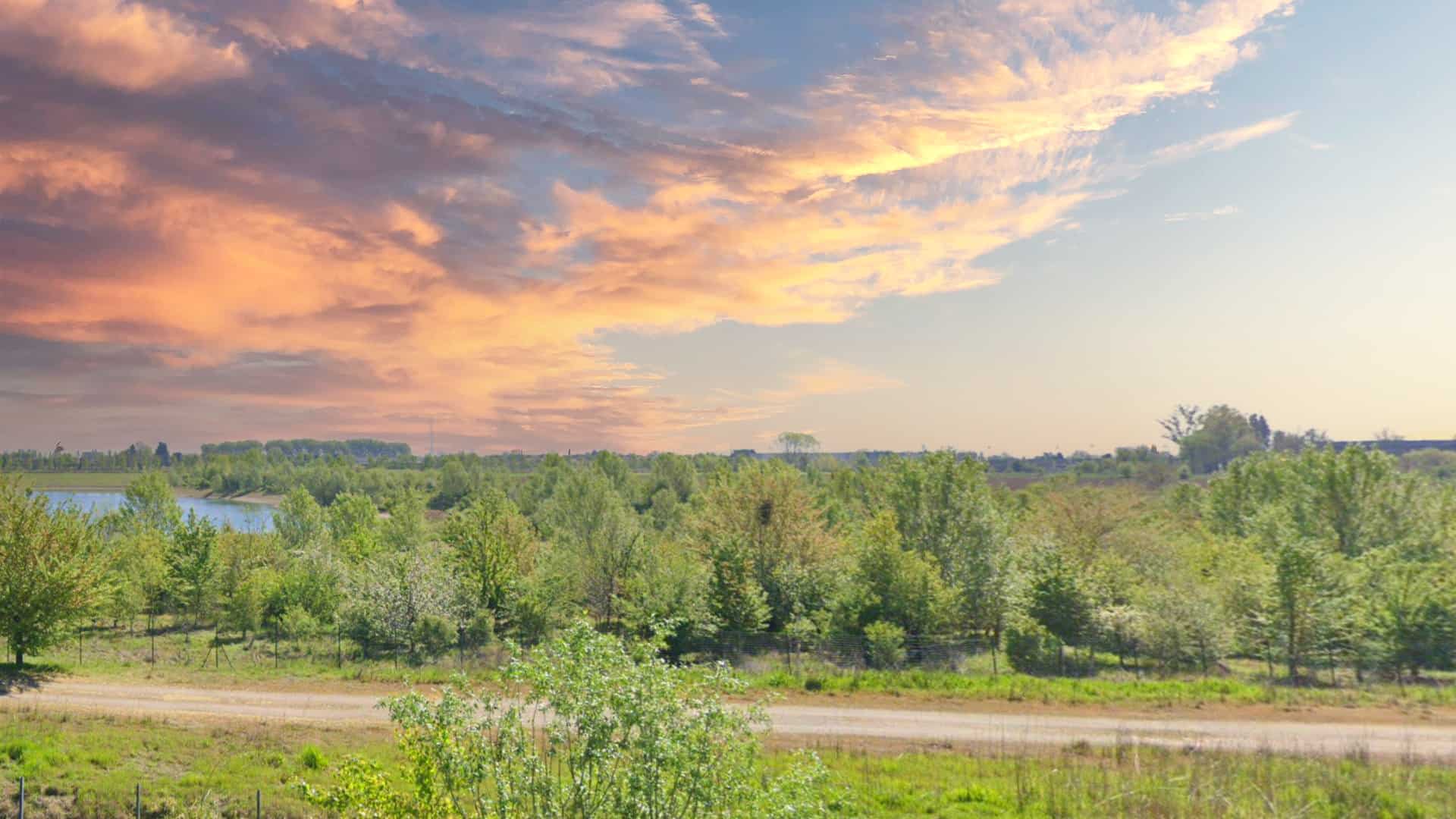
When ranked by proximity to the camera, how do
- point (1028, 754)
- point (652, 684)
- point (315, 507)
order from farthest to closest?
1. point (315, 507)
2. point (1028, 754)
3. point (652, 684)

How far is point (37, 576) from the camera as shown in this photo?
112 ft

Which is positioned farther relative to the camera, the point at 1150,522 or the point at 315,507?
the point at 315,507

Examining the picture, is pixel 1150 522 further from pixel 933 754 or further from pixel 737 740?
pixel 737 740

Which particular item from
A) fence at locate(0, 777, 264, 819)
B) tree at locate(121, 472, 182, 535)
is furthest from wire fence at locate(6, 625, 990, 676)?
tree at locate(121, 472, 182, 535)

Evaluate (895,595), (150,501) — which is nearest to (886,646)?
(895,595)

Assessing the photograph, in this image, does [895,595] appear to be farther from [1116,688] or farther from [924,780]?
[924,780]

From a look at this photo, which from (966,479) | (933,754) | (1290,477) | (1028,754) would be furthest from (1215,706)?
(1290,477)

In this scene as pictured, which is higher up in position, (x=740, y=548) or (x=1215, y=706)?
(x=740, y=548)

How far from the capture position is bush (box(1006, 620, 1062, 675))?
38.6 metres

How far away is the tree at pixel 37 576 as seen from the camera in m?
33.9

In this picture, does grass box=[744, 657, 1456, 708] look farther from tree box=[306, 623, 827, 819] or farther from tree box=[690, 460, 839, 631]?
tree box=[306, 623, 827, 819]

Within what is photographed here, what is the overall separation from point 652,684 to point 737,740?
5.61 feet

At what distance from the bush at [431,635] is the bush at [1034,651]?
32.0 m

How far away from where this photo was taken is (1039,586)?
43000 mm
